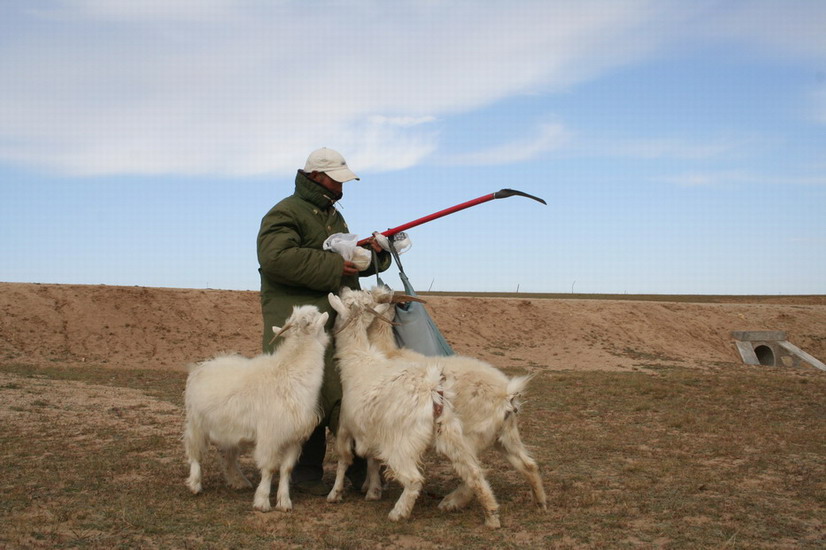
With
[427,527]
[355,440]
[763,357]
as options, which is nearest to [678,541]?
[427,527]

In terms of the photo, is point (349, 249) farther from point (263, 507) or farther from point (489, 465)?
point (489, 465)

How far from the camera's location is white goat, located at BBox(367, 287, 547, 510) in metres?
5.90

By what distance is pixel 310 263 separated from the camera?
6.23m

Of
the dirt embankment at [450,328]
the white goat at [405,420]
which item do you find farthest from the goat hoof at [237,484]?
the dirt embankment at [450,328]

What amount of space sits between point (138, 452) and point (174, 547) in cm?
376

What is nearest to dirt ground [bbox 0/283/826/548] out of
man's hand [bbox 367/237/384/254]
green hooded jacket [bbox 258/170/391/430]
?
green hooded jacket [bbox 258/170/391/430]

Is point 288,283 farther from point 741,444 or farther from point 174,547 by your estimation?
point 741,444

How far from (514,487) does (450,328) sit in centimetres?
1996

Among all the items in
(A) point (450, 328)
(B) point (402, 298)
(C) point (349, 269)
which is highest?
(C) point (349, 269)

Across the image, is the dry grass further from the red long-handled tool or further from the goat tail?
the red long-handled tool

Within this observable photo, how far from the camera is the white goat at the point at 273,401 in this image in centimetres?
579

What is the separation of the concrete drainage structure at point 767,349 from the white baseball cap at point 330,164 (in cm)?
2439

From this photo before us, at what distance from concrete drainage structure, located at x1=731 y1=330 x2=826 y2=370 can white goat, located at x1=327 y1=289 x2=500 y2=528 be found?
24.4 meters

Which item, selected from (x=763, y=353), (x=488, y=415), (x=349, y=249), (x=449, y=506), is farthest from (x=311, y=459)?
(x=763, y=353)
